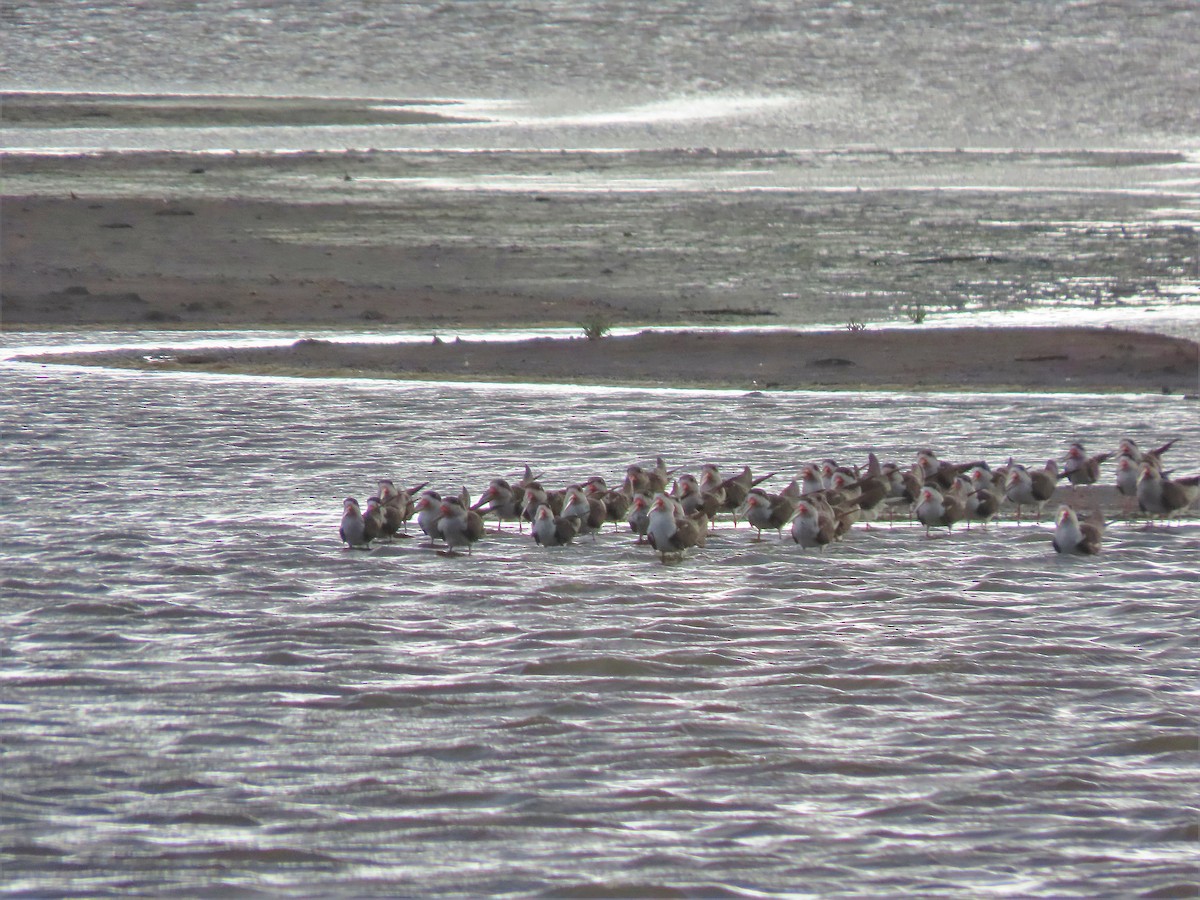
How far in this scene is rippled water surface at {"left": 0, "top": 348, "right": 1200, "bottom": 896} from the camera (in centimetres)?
639

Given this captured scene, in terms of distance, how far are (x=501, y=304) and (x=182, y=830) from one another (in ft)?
51.3

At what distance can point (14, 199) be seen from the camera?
2781 cm

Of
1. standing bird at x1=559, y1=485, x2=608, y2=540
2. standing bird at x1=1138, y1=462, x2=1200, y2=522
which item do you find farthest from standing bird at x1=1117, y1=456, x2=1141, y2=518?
standing bird at x1=559, y1=485, x2=608, y2=540

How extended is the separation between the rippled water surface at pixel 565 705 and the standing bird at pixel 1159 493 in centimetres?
17

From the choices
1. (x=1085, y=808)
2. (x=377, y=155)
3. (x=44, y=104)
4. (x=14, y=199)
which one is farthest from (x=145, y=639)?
(x=44, y=104)

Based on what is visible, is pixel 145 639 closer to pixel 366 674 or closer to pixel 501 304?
pixel 366 674

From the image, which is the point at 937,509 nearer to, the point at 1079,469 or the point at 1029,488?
the point at 1029,488

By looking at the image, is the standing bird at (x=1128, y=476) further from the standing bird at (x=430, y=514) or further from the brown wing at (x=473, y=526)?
the standing bird at (x=430, y=514)

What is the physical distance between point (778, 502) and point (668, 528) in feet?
3.02

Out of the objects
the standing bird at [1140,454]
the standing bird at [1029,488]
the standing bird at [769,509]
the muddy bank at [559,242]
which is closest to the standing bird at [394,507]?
the standing bird at [769,509]

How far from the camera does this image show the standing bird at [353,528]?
425 inches

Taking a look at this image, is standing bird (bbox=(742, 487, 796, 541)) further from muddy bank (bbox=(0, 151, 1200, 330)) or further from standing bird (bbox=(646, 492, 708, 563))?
muddy bank (bbox=(0, 151, 1200, 330))

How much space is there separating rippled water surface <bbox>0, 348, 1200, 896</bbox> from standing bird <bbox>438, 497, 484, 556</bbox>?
18cm

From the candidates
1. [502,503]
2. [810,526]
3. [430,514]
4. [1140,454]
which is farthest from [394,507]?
[1140,454]
